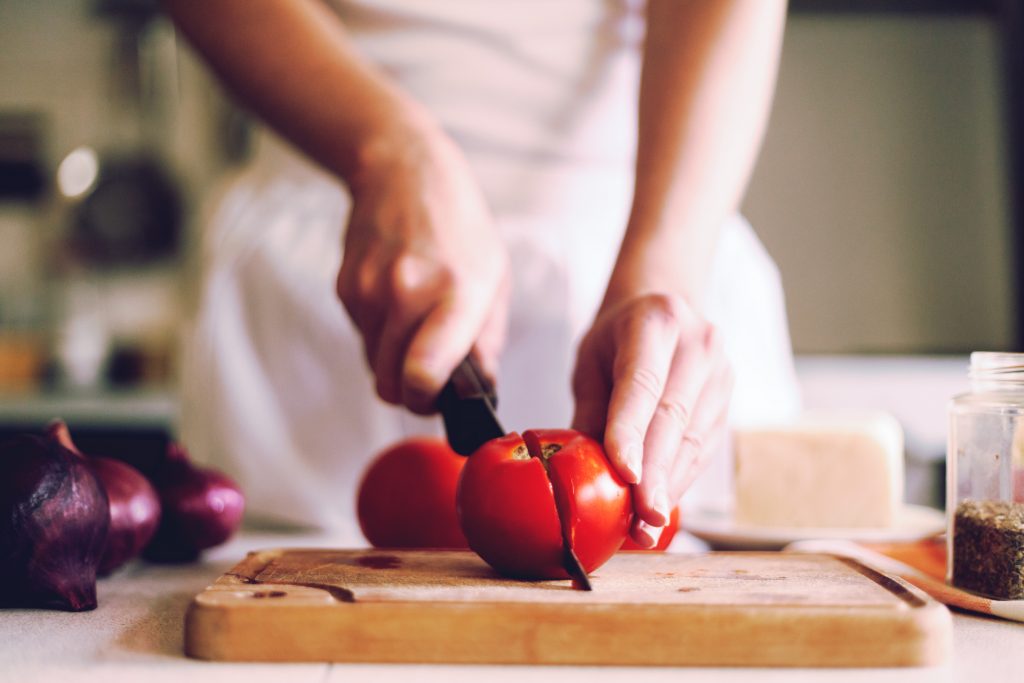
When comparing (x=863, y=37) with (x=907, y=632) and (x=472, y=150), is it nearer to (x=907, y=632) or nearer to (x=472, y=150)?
(x=472, y=150)

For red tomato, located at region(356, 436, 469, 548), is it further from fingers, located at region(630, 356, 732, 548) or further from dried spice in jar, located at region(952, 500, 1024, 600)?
dried spice in jar, located at region(952, 500, 1024, 600)

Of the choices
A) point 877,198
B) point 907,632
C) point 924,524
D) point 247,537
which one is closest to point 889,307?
point 877,198

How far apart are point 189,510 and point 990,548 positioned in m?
0.65

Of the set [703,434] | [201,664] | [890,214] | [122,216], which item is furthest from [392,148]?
[122,216]

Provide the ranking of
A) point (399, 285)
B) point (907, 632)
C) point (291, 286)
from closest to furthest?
point (907, 632) < point (399, 285) < point (291, 286)

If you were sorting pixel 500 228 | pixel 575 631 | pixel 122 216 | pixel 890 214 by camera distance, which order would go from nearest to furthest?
Result: pixel 575 631, pixel 500 228, pixel 890 214, pixel 122 216

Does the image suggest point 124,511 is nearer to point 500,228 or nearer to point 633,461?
point 633,461

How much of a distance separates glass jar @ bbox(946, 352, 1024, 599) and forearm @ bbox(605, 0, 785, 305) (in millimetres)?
262

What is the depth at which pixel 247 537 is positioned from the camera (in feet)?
3.65

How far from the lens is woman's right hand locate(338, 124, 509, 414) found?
775 mm

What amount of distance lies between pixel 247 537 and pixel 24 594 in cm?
45

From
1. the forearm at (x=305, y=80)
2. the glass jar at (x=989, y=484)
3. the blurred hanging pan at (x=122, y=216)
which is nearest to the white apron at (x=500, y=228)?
the forearm at (x=305, y=80)

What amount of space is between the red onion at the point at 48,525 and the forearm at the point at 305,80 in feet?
1.26

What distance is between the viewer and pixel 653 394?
2.30 ft
